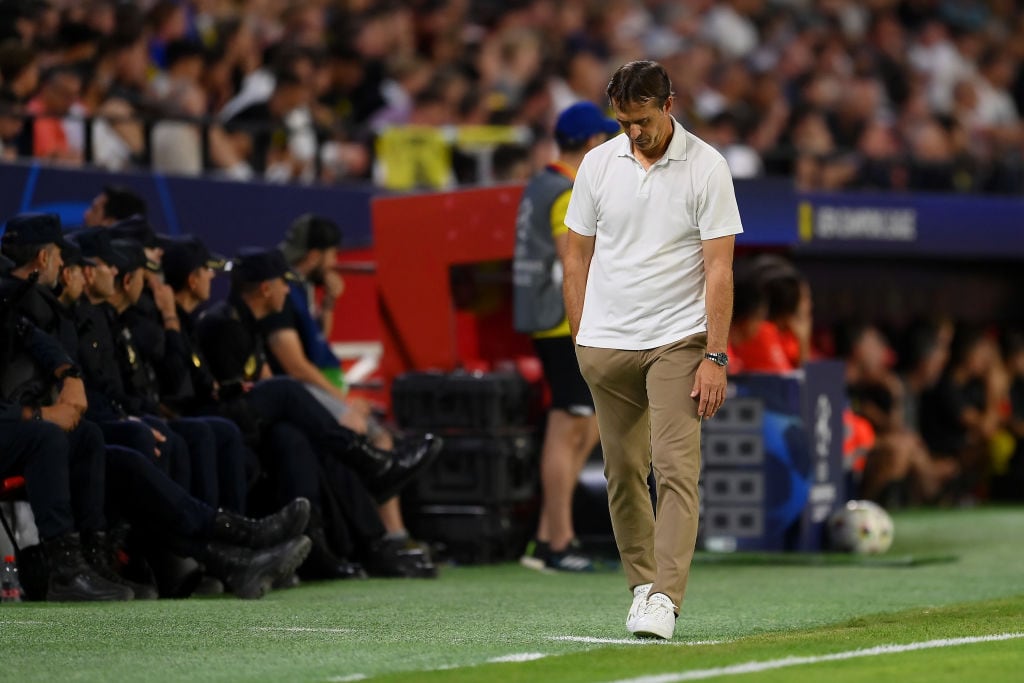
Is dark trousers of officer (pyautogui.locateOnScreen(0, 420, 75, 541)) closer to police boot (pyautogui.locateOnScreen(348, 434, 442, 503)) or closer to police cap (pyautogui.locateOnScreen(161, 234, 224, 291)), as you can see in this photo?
police cap (pyautogui.locateOnScreen(161, 234, 224, 291))

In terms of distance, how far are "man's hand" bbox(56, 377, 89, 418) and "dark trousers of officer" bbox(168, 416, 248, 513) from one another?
0.77m

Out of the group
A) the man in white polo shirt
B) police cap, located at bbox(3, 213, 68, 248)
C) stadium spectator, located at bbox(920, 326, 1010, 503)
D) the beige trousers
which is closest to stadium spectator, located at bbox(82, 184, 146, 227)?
police cap, located at bbox(3, 213, 68, 248)

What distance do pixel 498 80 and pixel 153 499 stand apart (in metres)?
8.67

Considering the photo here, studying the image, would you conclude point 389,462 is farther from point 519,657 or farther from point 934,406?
point 934,406

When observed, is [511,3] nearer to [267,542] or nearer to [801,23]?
[801,23]

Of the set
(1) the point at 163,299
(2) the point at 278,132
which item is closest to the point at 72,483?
(1) the point at 163,299

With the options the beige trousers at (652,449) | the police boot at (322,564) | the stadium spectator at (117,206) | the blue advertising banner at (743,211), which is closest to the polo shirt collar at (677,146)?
the beige trousers at (652,449)

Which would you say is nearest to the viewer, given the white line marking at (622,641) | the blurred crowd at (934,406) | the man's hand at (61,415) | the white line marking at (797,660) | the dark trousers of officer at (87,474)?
the white line marking at (797,660)

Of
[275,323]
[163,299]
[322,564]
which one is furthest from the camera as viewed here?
[275,323]

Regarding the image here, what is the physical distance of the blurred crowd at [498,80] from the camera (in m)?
11.6

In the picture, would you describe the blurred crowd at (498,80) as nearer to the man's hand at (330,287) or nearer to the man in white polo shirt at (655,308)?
the man's hand at (330,287)

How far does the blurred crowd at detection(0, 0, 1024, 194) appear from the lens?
456 inches

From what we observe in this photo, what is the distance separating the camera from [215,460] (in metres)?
8.31

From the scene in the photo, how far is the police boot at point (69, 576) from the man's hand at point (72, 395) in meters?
0.52
